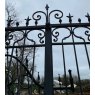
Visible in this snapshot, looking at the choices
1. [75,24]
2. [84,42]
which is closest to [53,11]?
[75,24]

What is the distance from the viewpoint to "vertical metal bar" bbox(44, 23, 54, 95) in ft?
8.45

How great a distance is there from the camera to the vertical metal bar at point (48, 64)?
2576 millimetres

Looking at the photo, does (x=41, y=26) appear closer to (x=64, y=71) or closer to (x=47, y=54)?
(x=47, y=54)

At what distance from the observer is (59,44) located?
2.90m

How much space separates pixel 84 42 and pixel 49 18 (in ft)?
1.82

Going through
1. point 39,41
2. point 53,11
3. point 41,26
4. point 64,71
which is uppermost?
point 53,11

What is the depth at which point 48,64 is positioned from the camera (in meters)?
2.68

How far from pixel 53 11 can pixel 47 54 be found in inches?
25.3
